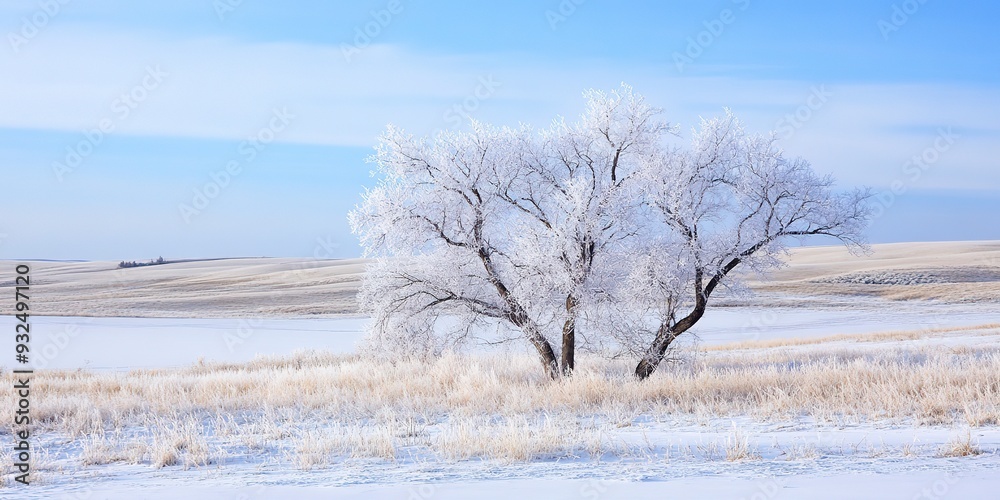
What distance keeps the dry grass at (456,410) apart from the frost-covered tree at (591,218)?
1348 mm

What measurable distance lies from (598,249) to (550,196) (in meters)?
1.49

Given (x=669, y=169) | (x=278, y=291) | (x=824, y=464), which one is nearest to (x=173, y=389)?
(x=669, y=169)

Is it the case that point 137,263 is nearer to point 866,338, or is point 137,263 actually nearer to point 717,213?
point 866,338

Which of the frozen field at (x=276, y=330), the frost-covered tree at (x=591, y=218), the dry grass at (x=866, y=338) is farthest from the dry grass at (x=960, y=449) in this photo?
the frozen field at (x=276, y=330)

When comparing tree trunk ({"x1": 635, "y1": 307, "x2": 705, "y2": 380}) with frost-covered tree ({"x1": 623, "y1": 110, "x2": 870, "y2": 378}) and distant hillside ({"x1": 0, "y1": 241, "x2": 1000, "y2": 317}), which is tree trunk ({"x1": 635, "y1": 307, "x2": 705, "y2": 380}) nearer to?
frost-covered tree ({"x1": 623, "y1": 110, "x2": 870, "y2": 378})

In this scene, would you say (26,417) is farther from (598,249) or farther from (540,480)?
(598,249)

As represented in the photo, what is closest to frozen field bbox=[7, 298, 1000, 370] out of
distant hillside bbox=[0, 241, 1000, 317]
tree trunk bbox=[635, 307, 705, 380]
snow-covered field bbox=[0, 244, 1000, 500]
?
distant hillside bbox=[0, 241, 1000, 317]

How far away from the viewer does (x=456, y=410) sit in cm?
1180

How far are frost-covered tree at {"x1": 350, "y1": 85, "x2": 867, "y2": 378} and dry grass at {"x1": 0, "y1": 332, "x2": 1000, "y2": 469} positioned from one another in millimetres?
1348

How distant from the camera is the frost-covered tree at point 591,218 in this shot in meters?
14.6

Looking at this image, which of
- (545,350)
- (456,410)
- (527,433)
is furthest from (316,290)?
(527,433)

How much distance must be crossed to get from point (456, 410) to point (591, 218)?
4443 millimetres

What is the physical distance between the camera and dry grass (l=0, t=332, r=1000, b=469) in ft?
28.3

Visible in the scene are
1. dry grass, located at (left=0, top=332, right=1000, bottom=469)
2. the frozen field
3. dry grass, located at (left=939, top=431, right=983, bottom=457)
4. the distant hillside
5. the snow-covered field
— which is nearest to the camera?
the snow-covered field
